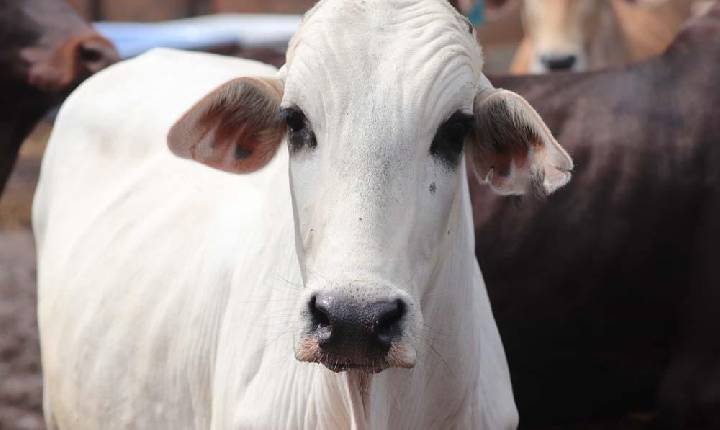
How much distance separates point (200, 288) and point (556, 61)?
344 cm

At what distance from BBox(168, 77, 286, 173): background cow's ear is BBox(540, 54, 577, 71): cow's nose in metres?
3.65

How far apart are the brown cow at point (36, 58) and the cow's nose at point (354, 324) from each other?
9.81 ft

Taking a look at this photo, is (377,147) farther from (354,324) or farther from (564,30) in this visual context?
(564,30)

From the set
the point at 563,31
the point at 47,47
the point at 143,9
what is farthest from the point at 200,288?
the point at 143,9

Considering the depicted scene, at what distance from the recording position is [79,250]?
4121mm

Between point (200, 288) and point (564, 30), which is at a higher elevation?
point (200, 288)

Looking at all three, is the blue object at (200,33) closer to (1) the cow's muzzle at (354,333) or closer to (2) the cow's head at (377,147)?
(2) the cow's head at (377,147)

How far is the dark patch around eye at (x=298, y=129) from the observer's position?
9.28ft

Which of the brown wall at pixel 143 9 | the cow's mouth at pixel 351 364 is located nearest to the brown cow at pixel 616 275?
the cow's mouth at pixel 351 364

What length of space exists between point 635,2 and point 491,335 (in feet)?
14.9

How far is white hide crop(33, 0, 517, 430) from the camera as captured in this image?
2.98 metres

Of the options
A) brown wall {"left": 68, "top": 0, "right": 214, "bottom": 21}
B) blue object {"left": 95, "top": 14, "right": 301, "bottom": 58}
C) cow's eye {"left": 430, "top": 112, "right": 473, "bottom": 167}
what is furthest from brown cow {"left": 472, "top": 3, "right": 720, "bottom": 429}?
brown wall {"left": 68, "top": 0, "right": 214, "bottom": 21}

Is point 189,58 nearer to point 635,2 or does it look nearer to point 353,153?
point 353,153

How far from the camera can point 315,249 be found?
273cm
